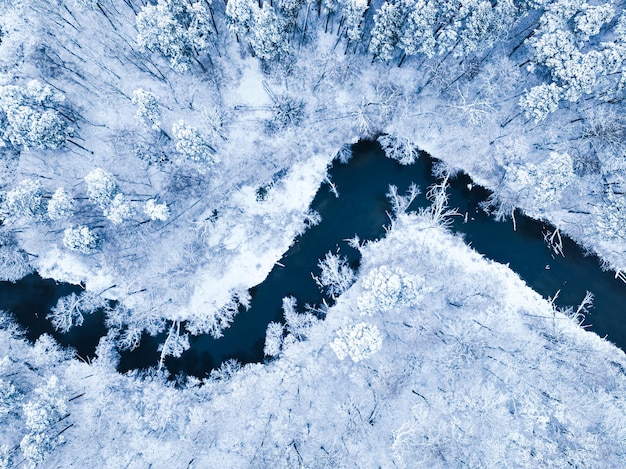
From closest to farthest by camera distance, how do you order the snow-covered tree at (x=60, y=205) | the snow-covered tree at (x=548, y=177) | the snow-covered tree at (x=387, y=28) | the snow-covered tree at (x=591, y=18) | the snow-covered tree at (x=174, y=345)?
the snow-covered tree at (x=387, y=28) < the snow-covered tree at (x=591, y=18) < the snow-covered tree at (x=548, y=177) < the snow-covered tree at (x=60, y=205) < the snow-covered tree at (x=174, y=345)

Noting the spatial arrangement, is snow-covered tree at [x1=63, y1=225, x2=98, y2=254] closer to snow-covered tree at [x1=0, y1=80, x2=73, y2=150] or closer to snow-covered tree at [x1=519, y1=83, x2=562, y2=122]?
snow-covered tree at [x1=0, y1=80, x2=73, y2=150]

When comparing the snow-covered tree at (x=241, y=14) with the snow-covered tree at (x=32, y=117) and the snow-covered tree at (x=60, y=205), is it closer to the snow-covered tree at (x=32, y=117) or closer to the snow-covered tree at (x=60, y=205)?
the snow-covered tree at (x=32, y=117)

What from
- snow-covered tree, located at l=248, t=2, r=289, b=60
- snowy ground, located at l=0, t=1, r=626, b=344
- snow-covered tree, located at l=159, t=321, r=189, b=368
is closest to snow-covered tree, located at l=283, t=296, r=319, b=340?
snowy ground, located at l=0, t=1, r=626, b=344

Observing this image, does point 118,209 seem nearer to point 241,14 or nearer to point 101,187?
point 101,187

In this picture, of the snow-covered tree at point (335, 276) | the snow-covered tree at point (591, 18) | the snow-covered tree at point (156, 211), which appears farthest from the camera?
the snow-covered tree at point (335, 276)

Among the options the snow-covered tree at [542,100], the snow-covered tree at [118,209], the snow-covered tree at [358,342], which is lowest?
the snow-covered tree at [358,342]

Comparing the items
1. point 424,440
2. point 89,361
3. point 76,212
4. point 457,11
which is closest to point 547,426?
point 424,440

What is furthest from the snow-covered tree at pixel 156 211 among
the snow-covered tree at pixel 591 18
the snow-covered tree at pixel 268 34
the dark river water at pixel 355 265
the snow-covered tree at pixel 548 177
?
the snow-covered tree at pixel 591 18
